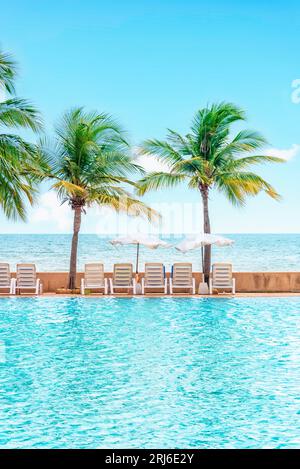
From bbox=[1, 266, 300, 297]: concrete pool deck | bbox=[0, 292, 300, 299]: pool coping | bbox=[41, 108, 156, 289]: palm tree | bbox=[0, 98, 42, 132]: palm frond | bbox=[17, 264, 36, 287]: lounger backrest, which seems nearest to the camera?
bbox=[0, 98, 42, 132]: palm frond

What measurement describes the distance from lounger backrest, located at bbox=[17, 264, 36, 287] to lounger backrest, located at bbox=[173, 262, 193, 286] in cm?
378

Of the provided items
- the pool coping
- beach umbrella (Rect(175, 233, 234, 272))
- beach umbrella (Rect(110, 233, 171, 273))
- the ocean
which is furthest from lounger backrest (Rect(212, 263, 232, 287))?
the ocean

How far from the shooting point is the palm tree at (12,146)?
17.8 meters

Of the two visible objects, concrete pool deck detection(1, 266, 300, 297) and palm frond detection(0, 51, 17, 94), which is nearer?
palm frond detection(0, 51, 17, 94)

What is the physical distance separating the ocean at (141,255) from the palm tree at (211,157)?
1630 inches

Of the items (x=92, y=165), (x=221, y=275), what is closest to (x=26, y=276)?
(x=92, y=165)

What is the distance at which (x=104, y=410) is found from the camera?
26.8 ft

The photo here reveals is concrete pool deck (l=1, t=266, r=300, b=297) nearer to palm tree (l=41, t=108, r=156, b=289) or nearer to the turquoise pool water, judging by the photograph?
palm tree (l=41, t=108, r=156, b=289)

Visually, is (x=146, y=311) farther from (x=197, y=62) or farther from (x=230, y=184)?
(x=197, y=62)

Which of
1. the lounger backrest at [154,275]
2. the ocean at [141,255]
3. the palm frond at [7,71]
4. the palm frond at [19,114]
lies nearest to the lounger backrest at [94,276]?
the lounger backrest at [154,275]

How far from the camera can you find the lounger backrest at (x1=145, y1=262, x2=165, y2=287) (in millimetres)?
19422

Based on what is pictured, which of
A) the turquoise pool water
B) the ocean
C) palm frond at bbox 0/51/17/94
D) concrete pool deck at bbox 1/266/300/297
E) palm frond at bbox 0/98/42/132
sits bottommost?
the turquoise pool water

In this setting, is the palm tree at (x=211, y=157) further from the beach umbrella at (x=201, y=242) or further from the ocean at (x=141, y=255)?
the ocean at (x=141, y=255)

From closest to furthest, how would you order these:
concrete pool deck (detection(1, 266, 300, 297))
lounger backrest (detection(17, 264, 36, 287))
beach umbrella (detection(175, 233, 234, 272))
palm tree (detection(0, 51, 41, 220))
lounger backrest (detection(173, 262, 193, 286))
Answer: palm tree (detection(0, 51, 41, 220))
lounger backrest (detection(17, 264, 36, 287))
lounger backrest (detection(173, 262, 193, 286))
beach umbrella (detection(175, 233, 234, 272))
concrete pool deck (detection(1, 266, 300, 297))
